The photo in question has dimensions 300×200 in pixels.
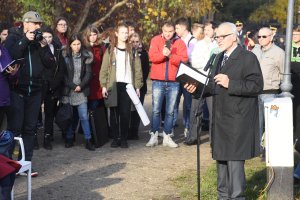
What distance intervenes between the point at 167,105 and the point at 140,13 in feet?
39.3

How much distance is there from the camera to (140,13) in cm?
2217

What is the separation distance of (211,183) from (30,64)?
8.99 feet

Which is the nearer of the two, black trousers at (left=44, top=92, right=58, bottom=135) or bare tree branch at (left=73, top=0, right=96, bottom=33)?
black trousers at (left=44, top=92, right=58, bottom=135)

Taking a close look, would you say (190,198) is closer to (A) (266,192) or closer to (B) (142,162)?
(A) (266,192)

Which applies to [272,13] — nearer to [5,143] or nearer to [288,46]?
[288,46]

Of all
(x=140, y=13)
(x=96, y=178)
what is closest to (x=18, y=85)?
(x=96, y=178)

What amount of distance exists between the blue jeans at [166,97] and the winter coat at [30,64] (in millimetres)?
2716

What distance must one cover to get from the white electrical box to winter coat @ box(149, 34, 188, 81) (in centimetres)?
340

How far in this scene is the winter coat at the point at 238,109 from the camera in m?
6.38

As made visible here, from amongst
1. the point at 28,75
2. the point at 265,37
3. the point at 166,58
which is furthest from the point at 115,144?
the point at 265,37

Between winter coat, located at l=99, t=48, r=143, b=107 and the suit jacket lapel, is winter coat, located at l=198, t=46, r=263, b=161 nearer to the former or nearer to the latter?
the suit jacket lapel

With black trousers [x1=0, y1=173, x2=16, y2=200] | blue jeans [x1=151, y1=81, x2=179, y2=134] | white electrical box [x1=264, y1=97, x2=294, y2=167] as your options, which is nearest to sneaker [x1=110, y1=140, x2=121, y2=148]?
blue jeans [x1=151, y1=81, x2=179, y2=134]

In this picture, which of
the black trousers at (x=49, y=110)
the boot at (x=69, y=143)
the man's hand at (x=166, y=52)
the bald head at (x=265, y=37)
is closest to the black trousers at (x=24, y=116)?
the black trousers at (x=49, y=110)

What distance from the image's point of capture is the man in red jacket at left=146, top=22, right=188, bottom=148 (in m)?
10.4
